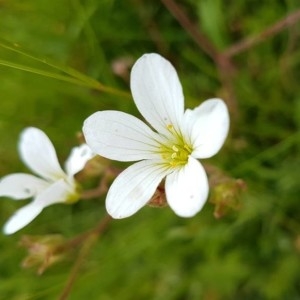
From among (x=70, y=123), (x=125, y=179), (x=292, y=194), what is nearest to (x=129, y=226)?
(x=70, y=123)

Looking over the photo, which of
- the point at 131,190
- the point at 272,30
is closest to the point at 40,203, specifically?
the point at 131,190

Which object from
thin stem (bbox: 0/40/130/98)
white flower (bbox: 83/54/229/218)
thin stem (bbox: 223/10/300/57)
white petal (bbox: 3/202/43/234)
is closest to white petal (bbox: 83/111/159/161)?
white flower (bbox: 83/54/229/218)

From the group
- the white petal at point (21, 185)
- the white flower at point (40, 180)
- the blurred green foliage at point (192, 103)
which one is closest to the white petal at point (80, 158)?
the white flower at point (40, 180)

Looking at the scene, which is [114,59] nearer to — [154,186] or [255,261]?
[255,261]

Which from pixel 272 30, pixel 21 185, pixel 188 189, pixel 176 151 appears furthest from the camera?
pixel 272 30

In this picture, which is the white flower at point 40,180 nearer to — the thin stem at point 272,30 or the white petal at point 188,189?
the white petal at point 188,189

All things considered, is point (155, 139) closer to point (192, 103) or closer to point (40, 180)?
point (40, 180)
